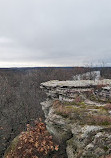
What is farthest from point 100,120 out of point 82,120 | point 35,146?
point 35,146

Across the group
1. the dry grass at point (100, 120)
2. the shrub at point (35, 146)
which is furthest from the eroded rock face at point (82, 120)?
the shrub at point (35, 146)

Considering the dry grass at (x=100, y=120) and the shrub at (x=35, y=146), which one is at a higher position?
the dry grass at (x=100, y=120)

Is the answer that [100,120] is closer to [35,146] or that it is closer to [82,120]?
[82,120]

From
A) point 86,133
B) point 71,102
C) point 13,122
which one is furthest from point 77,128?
point 13,122

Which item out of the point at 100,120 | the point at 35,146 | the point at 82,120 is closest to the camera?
the point at 100,120

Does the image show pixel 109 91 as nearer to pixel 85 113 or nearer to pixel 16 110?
pixel 85 113

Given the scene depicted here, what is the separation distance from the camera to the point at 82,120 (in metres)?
6.46

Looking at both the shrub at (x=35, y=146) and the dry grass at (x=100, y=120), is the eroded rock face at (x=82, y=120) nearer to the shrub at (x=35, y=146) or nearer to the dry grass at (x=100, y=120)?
the dry grass at (x=100, y=120)

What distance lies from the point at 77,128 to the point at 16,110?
14.8 m

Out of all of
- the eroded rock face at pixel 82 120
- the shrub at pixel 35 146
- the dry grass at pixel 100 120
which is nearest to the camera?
the eroded rock face at pixel 82 120

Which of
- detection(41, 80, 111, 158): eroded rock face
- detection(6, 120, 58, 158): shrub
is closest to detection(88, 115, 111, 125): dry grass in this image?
detection(41, 80, 111, 158): eroded rock face

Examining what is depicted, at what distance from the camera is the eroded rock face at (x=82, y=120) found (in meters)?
5.61

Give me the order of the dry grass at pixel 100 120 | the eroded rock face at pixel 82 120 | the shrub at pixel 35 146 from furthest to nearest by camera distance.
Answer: the shrub at pixel 35 146, the dry grass at pixel 100 120, the eroded rock face at pixel 82 120

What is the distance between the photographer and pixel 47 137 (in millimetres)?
8062
